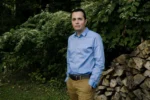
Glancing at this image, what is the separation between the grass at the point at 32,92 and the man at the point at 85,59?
2.95m

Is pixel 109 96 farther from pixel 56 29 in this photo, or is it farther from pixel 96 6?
pixel 56 29

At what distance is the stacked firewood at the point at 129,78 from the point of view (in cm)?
490

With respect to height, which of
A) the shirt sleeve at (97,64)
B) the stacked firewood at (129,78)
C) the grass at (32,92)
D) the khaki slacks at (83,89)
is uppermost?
the shirt sleeve at (97,64)

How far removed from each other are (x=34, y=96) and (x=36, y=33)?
4.67 feet

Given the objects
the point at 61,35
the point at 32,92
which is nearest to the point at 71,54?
the point at 61,35

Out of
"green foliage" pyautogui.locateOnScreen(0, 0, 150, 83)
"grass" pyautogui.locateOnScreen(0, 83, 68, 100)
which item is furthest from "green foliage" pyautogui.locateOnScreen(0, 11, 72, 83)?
"grass" pyautogui.locateOnScreen(0, 83, 68, 100)

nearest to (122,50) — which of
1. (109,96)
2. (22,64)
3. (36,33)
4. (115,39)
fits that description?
(115,39)

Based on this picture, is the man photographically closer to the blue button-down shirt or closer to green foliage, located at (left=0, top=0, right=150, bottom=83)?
the blue button-down shirt

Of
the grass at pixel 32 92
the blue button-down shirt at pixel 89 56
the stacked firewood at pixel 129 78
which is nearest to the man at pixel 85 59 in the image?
Answer: the blue button-down shirt at pixel 89 56

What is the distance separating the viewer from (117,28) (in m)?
5.67

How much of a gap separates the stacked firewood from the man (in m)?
1.70

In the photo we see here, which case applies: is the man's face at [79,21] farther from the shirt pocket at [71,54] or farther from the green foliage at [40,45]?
the green foliage at [40,45]

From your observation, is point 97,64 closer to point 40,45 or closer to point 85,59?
point 85,59

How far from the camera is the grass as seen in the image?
6.49m
